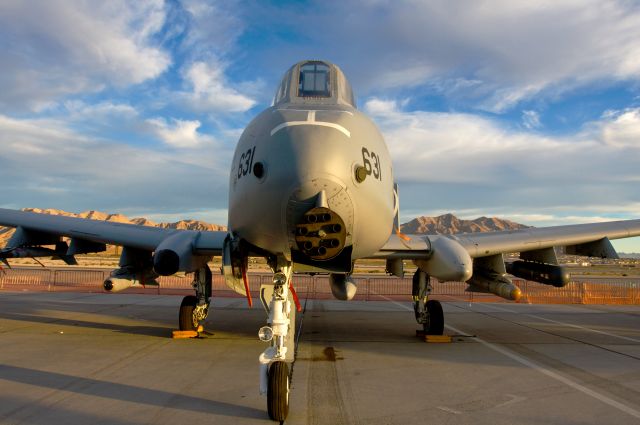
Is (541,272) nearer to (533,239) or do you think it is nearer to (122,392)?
(533,239)

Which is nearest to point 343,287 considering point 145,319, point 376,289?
point 145,319

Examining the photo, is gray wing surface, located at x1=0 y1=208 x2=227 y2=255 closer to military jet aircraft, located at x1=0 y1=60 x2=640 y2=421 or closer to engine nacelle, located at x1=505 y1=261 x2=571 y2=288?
military jet aircraft, located at x1=0 y1=60 x2=640 y2=421

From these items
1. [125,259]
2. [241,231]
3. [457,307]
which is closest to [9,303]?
[125,259]

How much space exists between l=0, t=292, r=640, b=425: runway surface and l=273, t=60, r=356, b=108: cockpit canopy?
3766 mm

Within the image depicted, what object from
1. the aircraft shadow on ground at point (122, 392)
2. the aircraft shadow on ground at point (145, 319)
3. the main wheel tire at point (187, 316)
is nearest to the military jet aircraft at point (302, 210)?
the aircraft shadow on ground at point (122, 392)

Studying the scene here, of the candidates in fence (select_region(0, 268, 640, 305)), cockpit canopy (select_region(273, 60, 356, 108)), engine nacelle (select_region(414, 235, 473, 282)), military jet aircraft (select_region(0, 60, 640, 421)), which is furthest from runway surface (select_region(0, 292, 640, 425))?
fence (select_region(0, 268, 640, 305))

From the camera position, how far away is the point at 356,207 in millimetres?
4184

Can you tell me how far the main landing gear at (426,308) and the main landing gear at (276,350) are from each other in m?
5.24

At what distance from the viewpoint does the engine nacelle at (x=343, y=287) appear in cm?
965

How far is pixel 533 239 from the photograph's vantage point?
1120cm

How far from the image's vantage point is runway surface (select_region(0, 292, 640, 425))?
5.13 meters

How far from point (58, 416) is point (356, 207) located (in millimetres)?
3974

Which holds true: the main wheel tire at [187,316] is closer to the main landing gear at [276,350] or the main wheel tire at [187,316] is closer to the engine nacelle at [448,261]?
the main landing gear at [276,350]

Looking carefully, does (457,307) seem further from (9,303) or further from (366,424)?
(9,303)
